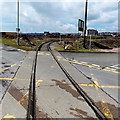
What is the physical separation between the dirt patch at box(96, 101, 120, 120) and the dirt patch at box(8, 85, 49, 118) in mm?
1745

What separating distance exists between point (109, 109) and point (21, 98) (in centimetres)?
291

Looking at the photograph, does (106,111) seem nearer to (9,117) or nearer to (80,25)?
(9,117)

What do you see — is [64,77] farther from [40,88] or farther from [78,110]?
[78,110]

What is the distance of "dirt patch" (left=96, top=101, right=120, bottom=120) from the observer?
3537mm

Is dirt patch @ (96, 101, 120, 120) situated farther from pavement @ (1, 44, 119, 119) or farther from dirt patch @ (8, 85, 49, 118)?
dirt patch @ (8, 85, 49, 118)

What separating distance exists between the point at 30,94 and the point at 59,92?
111 centimetres

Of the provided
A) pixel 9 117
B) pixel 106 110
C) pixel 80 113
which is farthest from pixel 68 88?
pixel 9 117

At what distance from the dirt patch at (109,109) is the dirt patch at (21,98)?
1.75m

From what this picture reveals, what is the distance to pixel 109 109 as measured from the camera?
12.5 ft

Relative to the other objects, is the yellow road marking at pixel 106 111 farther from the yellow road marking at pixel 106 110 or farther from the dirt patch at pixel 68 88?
the dirt patch at pixel 68 88

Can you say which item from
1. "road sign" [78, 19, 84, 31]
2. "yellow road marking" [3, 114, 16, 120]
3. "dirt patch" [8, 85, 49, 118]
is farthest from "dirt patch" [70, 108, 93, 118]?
"road sign" [78, 19, 84, 31]

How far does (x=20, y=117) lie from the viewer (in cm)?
334

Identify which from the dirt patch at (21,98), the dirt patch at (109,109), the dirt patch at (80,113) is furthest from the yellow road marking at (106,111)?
the dirt patch at (21,98)

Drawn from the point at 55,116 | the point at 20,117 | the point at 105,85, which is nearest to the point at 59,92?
the point at 55,116
